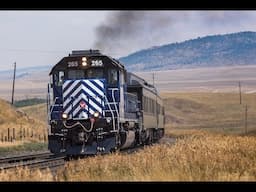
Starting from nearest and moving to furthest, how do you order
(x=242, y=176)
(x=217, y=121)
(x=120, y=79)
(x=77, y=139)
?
1. (x=242, y=176)
2. (x=77, y=139)
3. (x=120, y=79)
4. (x=217, y=121)

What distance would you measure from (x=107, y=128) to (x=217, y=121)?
9820cm

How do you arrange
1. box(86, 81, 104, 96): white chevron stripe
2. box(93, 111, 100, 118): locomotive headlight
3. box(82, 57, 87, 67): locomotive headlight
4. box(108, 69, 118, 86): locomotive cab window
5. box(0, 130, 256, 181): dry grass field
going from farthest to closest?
box(108, 69, 118, 86): locomotive cab window → box(82, 57, 87, 67): locomotive headlight → box(86, 81, 104, 96): white chevron stripe → box(93, 111, 100, 118): locomotive headlight → box(0, 130, 256, 181): dry grass field

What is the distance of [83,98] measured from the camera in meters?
23.7

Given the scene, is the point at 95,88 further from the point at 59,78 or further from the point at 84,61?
the point at 59,78

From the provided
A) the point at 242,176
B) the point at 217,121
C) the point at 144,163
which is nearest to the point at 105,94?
the point at 144,163

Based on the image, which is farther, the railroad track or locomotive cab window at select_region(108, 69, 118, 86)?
locomotive cab window at select_region(108, 69, 118, 86)

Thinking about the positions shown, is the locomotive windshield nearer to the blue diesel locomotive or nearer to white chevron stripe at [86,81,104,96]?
the blue diesel locomotive

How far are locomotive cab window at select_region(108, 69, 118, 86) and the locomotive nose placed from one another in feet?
1.79

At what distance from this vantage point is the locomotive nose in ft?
77.2

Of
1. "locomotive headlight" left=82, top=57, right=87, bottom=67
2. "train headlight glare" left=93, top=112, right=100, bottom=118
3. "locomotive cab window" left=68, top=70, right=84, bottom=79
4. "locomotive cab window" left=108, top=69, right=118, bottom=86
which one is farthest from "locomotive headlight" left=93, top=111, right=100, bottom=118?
"locomotive headlight" left=82, top=57, right=87, bottom=67

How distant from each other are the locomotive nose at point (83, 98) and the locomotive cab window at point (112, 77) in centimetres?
55

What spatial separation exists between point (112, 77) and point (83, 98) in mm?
1633
